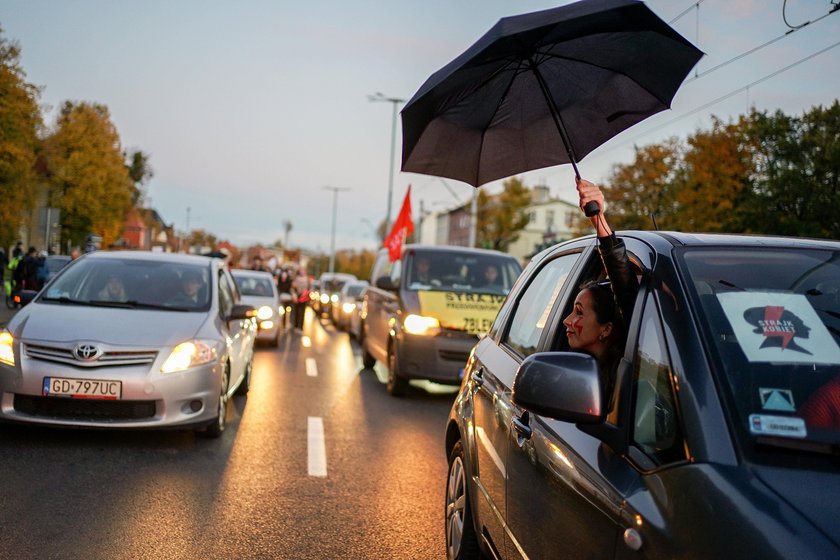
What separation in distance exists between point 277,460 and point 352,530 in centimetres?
187

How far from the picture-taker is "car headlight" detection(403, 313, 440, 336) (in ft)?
33.3

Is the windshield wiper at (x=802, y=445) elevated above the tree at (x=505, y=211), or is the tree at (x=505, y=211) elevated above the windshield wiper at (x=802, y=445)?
the tree at (x=505, y=211)

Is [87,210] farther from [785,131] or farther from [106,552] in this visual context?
[106,552]

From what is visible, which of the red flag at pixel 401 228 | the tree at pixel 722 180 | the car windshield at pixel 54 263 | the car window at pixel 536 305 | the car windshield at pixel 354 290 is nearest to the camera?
the car window at pixel 536 305

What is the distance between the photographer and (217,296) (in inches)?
314

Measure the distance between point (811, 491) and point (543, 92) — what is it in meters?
2.38

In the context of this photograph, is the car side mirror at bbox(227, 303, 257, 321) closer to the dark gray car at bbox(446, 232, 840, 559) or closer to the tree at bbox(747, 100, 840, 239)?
the dark gray car at bbox(446, 232, 840, 559)

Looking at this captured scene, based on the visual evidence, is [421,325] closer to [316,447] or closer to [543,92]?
[316,447]

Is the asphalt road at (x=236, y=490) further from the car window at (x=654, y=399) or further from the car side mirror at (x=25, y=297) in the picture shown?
the car window at (x=654, y=399)

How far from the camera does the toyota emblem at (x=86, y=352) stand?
622cm

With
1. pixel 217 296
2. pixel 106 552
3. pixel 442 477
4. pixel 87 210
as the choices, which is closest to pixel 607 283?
pixel 106 552

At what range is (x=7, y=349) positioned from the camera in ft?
20.7

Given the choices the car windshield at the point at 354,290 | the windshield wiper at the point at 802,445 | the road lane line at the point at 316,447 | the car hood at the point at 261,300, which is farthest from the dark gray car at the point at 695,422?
the car windshield at the point at 354,290

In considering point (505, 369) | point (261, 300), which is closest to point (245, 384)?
point (505, 369)
